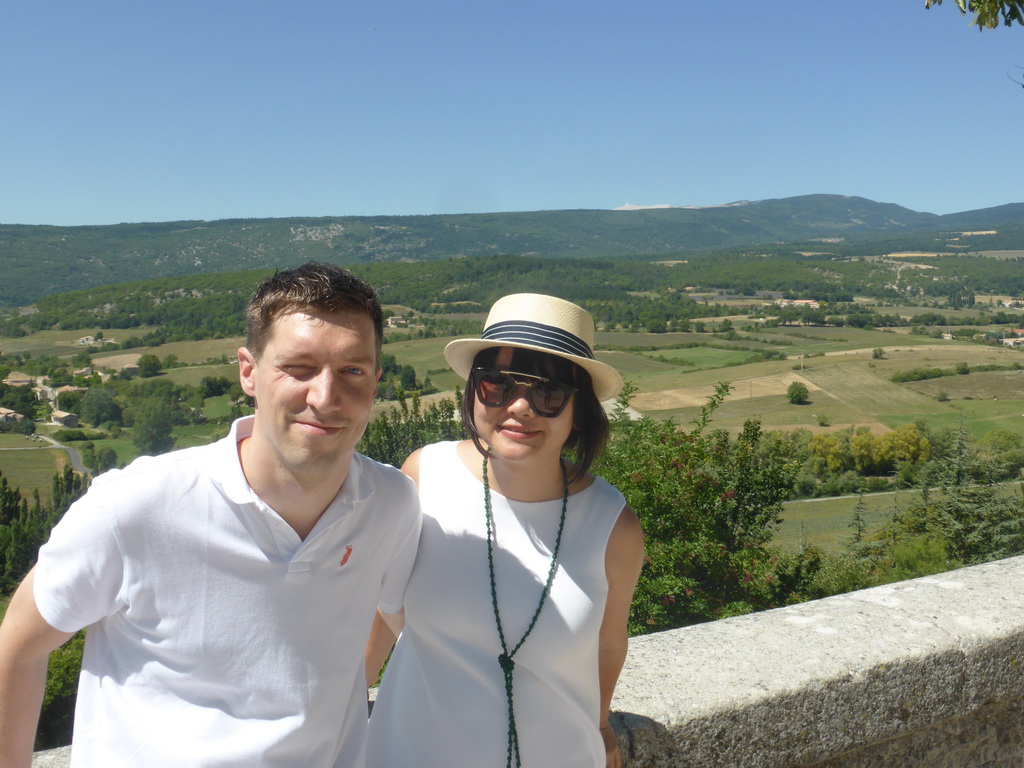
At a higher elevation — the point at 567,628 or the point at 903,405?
the point at 567,628

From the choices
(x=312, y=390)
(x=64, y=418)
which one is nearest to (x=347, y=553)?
(x=312, y=390)

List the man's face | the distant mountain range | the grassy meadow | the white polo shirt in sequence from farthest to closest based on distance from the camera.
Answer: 1. the distant mountain range
2. the grassy meadow
3. the man's face
4. the white polo shirt

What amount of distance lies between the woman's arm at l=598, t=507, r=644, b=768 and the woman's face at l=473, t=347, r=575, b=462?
0.23m

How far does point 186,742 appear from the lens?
4.07 feet

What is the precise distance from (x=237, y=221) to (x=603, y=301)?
9400 cm

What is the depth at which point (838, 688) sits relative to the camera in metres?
1.73

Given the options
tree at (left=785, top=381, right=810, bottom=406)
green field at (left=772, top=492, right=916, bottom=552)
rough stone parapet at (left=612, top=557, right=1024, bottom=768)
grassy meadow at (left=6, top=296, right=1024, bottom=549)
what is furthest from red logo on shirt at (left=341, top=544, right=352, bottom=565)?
tree at (left=785, top=381, right=810, bottom=406)

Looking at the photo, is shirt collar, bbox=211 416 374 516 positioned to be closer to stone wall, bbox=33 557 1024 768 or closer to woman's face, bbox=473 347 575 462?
woman's face, bbox=473 347 575 462

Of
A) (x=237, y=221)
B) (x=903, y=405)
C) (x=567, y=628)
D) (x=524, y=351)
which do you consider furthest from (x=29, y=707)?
(x=237, y=221)

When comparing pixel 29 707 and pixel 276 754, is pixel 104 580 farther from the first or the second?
pixel 276 754

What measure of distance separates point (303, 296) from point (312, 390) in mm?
168

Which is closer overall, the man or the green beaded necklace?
the man

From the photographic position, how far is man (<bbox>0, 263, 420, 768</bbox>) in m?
1.21

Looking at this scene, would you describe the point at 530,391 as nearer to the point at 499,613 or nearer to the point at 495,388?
the point at 495,388
